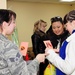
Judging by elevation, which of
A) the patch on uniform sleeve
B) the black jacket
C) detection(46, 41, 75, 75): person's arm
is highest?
the patch on uniform sleeve

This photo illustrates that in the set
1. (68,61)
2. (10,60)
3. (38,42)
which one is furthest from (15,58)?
(38,42)

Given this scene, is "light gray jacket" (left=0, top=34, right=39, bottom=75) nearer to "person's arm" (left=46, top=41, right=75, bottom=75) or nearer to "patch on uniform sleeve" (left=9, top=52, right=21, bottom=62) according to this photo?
"patch on uniform sleeve" (left=9, top=52, right=21, bottom=62)

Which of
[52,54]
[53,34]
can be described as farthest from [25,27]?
[52,54]

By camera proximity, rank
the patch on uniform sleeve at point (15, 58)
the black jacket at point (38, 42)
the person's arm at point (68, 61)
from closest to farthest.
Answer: the patch on uniform sleeve at point (15, 58), the person's arm at point (68, 61), the black jacket at point (38, 42)

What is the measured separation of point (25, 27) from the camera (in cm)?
712

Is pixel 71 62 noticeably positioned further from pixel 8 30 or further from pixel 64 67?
pixel 8 30

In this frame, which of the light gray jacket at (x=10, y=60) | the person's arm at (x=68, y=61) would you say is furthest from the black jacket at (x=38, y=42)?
the light gray jacket at (x=10, y=60)

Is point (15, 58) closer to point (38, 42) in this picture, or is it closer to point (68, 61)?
point (68, 61)

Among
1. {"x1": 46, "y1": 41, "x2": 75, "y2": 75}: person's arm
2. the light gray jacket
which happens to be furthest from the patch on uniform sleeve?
{"x1": 46, "y1": 41, "x2": 75, "y2": 75}: person's arm

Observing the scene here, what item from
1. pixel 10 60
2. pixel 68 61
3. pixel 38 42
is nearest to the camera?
pixel 10 60

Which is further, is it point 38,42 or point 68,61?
point 38,42

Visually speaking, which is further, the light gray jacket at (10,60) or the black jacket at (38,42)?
the black jacket at (38,42)

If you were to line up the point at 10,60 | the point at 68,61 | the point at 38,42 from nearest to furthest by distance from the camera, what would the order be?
1. the point at 10,60
2. the point at 68,61
3. the point at 38,42

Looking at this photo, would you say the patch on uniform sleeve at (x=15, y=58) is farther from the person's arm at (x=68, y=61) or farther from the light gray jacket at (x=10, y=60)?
the person's arm at (x=68, y=61)
